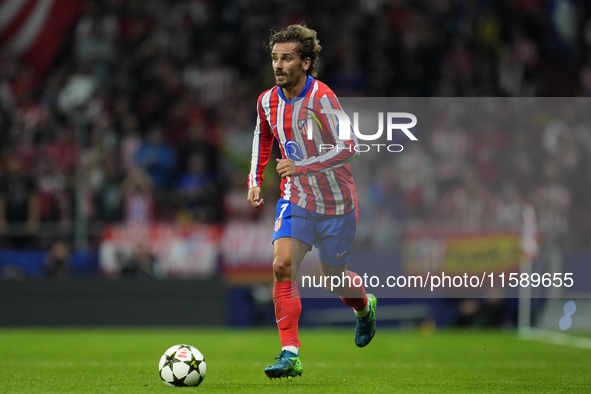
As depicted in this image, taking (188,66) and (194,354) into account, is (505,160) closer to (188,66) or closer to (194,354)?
(188,66)

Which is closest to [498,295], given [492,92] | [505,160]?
[505,160]

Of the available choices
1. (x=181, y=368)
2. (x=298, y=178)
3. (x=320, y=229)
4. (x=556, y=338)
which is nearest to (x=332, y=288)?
(x=320, y=229)

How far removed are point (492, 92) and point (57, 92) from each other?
806 centimetres

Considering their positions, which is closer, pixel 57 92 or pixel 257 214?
pixel 257 214

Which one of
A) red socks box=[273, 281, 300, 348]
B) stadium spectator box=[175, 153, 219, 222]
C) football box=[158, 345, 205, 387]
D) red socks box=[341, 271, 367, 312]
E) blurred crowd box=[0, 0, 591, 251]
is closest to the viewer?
football box=[158, 345, 205, 387]

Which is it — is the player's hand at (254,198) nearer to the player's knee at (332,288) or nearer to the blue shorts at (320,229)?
the blue shorts at (320,229)

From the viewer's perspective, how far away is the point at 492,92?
16172 mm

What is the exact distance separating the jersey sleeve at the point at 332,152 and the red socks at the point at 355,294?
3.19ft

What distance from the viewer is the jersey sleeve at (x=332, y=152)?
6566 millimetres

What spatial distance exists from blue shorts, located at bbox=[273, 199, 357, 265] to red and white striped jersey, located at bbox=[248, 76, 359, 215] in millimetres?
58

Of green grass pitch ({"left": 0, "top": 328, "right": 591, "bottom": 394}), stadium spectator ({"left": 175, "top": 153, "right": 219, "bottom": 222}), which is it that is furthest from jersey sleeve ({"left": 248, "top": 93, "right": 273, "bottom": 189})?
stadium spectator ({"left": 175, "top": 153, "right": 219, "bottom": 222})

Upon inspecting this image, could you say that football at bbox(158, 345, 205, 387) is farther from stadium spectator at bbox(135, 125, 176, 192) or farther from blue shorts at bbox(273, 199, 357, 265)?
stadium spectator at bbox(135, 125, 176, 192)

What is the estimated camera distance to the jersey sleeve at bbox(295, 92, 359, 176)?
21.5ft

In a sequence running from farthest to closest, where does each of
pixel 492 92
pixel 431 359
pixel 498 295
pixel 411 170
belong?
pixel 492 92, pixel 498 295, pixel 411 170, pixel 431 359
